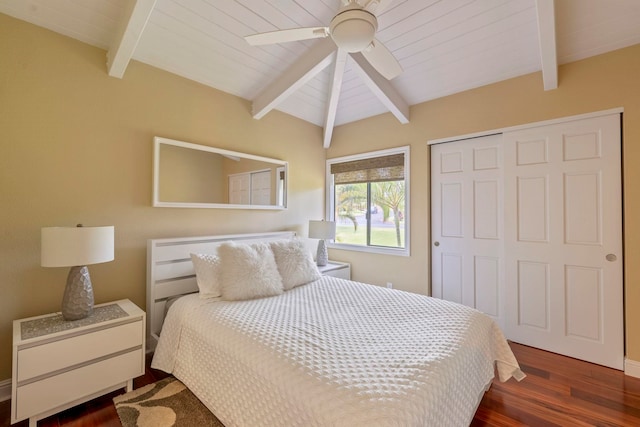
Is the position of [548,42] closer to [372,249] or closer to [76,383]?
[372,249]

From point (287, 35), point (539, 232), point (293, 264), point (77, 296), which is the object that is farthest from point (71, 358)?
point (539, 232)

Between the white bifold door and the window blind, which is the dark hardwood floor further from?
the window blind

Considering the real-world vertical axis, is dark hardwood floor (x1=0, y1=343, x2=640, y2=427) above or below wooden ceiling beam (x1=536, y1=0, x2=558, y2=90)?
below

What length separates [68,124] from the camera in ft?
7.04

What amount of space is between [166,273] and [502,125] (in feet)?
11.6

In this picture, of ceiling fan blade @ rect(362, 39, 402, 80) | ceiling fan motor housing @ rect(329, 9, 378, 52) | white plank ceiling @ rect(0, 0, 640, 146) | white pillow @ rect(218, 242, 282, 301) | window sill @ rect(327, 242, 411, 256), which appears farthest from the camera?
window sill @ rect(327, 242, 411, 256)

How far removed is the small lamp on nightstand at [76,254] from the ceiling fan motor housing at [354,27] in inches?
77.1

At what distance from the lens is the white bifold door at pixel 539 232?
2.39 meters

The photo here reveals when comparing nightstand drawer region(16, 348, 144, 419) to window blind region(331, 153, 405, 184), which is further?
window blind region(331, 153, 405, 184)

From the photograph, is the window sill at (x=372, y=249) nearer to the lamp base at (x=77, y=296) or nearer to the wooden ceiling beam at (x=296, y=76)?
the wooden ceiling beam at (x=296, y=76)

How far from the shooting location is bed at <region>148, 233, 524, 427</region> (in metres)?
1.14

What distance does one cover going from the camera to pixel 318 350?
4.63 ft

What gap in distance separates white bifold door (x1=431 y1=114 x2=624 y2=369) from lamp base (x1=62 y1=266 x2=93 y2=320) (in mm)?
3307

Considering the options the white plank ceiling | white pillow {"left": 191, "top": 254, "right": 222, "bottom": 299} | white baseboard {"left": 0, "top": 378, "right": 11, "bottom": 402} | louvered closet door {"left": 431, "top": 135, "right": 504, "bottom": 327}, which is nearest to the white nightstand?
louvered closet door {"left": 431, "top": 135, "right": 504, "bottom": 327}
